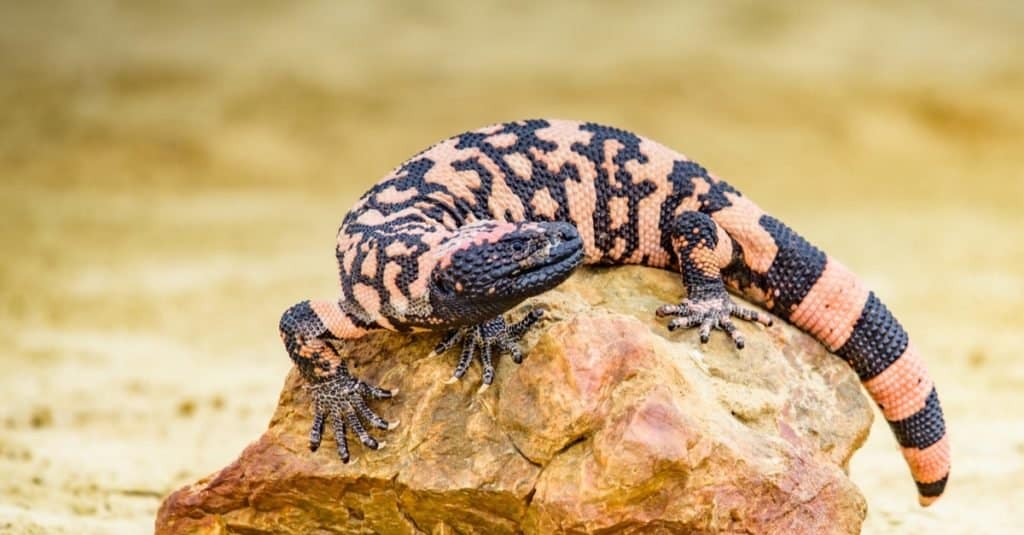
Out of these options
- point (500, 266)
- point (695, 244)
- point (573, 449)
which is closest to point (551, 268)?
point (500, 266)

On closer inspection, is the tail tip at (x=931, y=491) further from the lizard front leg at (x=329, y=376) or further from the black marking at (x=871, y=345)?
the lizard front leg at (x=329, y=376)

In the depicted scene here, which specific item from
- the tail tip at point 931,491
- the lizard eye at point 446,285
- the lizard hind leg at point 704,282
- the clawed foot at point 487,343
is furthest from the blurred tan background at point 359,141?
the lizard eye at point 446,285

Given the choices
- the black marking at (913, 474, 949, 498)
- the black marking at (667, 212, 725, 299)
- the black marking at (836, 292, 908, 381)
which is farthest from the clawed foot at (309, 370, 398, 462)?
the black marking at (913, 474, 949, 498)

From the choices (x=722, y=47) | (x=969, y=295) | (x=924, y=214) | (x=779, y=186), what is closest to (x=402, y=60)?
(x=722, y=47)

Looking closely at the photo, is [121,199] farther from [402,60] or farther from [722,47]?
[722,47]

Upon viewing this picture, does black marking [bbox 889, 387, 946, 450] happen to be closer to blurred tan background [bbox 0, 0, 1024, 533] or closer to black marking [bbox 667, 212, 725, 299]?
black marking [bbox 667, 212, 725, 299]

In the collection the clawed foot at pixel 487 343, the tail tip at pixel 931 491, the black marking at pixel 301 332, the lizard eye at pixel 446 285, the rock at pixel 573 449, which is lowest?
the tail tip at pixel 931 491

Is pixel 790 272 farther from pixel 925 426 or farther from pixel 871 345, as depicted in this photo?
pixel 925 426
